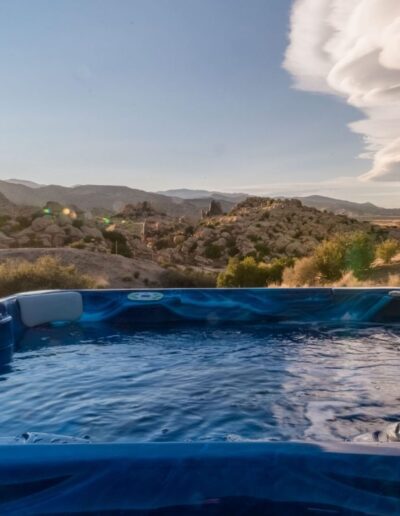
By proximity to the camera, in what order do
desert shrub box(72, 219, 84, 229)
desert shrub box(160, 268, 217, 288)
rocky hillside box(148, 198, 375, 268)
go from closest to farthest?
desert shrub box(160, 268, 217, 288) → desert shrub box(72, 219, 84, 229) → rocky hillside box(148, 198, 375, 268)

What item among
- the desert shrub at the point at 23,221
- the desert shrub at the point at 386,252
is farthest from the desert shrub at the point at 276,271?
the desert shrub at the point at 23,221

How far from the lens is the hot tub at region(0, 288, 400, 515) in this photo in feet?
5.75

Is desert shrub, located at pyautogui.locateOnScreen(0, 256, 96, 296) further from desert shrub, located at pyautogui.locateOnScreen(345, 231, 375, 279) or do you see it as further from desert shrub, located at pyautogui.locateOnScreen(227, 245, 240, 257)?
desert shrub, located at pyautogui.locateOnScreen(227, 245, 240, 257)

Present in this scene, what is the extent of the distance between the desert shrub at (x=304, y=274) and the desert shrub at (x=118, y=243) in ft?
50.5

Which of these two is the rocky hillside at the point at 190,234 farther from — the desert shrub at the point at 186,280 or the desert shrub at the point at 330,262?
the desert shrub at the point at 330,262

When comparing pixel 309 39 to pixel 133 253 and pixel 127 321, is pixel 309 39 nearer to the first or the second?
pixel 127 321

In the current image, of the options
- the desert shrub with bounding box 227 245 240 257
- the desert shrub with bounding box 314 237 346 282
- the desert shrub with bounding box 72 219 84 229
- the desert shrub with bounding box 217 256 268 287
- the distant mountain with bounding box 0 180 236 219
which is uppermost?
the distant mountain with bounding box 0 180 236 219

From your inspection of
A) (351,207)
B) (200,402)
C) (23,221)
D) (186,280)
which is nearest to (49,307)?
(200,402)

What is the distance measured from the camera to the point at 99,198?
75.9 m

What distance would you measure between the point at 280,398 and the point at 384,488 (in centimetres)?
218

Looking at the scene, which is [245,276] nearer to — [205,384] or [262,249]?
[205,384]

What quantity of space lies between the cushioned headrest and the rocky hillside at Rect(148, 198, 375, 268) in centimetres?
2243

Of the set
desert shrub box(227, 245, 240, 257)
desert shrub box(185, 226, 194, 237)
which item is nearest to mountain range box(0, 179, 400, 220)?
desert shrub box(185, 226, 194, 237)

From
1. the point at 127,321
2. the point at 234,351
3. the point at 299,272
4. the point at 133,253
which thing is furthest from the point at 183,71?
the point at 133,253
